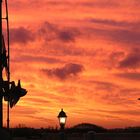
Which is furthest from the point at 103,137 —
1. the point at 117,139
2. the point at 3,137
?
the point at 3,137

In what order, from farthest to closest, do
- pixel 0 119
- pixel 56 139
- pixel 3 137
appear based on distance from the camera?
pixel 56 139
pixel 0 119
pixel 3 137

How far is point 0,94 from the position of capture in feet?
87.6

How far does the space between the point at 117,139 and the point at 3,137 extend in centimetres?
2515

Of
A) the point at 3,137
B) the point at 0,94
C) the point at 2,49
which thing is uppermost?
the point at 2,49

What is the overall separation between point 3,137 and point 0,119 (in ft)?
16.8

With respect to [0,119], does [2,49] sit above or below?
above

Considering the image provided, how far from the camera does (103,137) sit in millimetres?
46125

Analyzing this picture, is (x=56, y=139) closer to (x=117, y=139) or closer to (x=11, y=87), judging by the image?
(x=117, y=139)

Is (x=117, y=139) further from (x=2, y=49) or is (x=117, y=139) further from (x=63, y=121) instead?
(x=2, y=49)

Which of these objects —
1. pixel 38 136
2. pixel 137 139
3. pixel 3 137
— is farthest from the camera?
pixel 38 136

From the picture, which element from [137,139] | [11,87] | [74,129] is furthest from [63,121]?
[74,129]

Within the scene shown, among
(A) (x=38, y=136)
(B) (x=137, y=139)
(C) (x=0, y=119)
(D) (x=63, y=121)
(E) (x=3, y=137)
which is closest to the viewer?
(E) (x=3, y=137)

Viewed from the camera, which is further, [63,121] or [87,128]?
[87,128]

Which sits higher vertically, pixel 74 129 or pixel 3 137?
pixel 74 129
